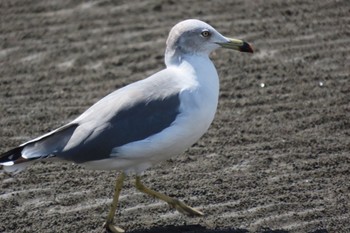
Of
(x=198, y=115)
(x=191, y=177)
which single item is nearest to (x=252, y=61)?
(x=191, y=177)

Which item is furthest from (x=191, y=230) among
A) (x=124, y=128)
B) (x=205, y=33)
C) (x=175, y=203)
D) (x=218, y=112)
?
(x=218, y=112)

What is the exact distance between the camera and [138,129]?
5762 millimetres

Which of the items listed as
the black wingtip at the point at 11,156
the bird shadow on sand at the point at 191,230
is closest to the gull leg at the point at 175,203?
the bird shadow on sand at the point at 191,230

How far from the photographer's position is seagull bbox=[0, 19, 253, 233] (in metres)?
5.71

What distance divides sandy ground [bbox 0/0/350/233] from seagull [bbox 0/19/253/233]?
396 millimetres

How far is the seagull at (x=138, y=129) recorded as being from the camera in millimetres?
5711

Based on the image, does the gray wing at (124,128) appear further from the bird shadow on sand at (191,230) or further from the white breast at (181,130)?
the bird shadow on sand at (191,230)

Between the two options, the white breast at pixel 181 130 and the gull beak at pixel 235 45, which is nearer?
the white breast at pixel 181 130

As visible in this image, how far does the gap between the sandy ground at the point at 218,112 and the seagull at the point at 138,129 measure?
1.30 feet

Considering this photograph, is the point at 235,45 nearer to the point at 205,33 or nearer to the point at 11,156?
the point at 205,33

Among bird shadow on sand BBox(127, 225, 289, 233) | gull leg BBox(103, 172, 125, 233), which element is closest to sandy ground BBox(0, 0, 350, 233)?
bird shadow on sand BBox(127, 225, 289, 233)

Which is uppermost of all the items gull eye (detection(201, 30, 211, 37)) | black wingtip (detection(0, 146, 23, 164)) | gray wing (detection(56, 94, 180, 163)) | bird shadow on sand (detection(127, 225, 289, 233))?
gull eye (detection(201, 30, 211, 37))

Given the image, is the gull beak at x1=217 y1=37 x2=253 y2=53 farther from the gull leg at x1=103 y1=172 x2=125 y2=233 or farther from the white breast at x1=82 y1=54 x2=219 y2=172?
the gull leg at x1=103 y1=172 x2=125 y2=233

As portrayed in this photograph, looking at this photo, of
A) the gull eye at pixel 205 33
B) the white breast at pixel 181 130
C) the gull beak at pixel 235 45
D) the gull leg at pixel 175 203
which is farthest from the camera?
the gull beak at pixel 235 45
